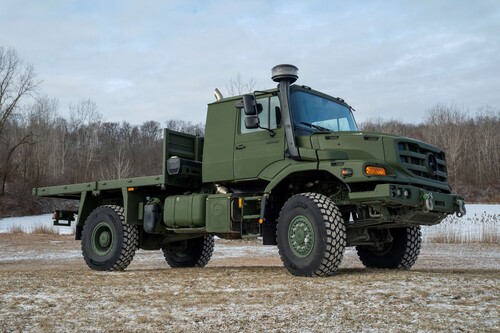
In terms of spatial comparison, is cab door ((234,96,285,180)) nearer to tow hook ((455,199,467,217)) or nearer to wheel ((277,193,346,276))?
wheel ((277,193,346,276))

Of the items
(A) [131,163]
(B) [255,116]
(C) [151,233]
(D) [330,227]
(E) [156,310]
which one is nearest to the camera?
(E) [156,310]

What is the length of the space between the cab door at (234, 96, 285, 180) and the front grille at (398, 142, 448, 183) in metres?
1.77

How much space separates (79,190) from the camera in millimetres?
10875

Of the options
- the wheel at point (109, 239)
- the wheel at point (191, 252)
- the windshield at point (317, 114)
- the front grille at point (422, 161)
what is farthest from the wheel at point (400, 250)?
the wheel at point (109, 239)

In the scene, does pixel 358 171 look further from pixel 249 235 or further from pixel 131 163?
pixel 131 163

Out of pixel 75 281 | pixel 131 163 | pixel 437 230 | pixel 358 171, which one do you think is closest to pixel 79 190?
pixel 75 281

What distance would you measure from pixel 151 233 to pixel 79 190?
74.2 inches

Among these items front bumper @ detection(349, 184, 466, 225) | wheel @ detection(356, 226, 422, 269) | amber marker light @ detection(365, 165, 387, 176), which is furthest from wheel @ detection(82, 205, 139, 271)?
amber marker light @ detection(365, 165, 387, 176)

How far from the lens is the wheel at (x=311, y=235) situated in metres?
6.97

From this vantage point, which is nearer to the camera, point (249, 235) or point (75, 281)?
point (75, 281)

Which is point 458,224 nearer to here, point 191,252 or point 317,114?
point 191,252

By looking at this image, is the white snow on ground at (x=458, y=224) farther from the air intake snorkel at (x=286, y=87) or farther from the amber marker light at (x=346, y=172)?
the amber marker light at (x=346, y=172)

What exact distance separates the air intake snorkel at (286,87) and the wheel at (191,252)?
4.11 m

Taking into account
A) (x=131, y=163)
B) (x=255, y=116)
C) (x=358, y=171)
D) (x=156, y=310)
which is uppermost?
→ (x=131, y=163)
